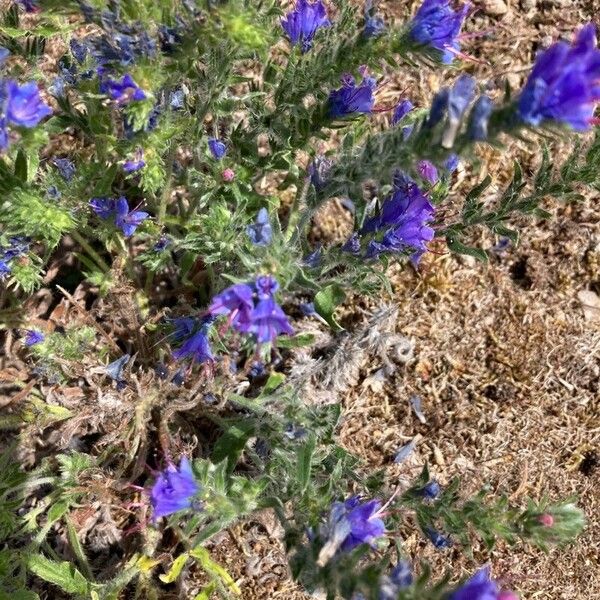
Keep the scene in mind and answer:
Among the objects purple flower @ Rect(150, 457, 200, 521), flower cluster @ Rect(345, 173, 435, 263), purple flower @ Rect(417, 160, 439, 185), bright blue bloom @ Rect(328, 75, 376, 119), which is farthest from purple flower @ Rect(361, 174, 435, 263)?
purple flower @ Rect(150, 457, 200, 521)

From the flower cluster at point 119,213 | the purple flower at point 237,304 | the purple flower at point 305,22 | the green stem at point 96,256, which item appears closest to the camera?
the purple flower at point 237,304

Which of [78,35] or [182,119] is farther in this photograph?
[78,35]

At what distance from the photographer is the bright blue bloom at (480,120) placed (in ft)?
6.66

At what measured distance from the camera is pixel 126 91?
7.96 feet

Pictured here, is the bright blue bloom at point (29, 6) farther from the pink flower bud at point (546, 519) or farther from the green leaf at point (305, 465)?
the pink flower bud at point (546, 519)

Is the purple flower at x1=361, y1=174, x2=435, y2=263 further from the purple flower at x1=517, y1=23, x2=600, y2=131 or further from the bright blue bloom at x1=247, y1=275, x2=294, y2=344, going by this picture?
the purple flower at x1=517, y1=23, x2=600, y2=131

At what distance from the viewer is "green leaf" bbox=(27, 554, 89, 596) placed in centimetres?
310

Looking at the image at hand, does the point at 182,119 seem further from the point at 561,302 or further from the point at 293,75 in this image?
the point at 561,302

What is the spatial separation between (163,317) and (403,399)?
4.23 ft

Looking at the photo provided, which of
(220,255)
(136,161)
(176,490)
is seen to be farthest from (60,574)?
(136,161)

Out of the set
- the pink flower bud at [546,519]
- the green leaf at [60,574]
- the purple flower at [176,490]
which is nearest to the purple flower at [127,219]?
the purple flower at [176,490]

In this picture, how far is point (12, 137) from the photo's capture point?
7.61ft

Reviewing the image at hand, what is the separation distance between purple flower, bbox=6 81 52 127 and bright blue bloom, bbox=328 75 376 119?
1.04 meters

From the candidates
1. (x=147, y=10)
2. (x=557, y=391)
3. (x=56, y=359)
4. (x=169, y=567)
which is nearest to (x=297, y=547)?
(x=169, y=567)
